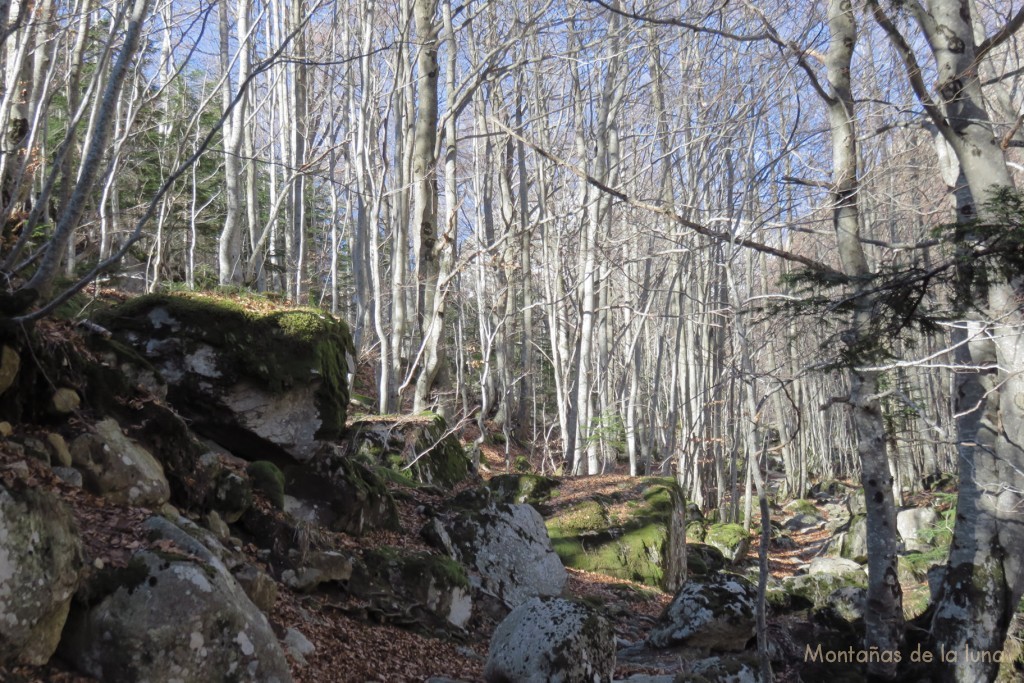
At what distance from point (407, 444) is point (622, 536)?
138 inches

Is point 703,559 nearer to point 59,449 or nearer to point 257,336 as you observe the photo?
point 257,336

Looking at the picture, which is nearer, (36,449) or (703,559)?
(36,449)

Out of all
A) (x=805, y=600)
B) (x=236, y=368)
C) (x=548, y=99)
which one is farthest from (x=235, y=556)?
(x=548, y=99)

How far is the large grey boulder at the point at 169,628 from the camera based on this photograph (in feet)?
11.3

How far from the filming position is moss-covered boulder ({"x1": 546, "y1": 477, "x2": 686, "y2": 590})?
10734 millimetres

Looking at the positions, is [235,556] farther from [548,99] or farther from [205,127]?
[548,99]

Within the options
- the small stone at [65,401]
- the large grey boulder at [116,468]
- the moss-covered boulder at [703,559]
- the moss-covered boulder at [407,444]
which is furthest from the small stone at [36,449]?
the moss-covered boulder at [703,559]

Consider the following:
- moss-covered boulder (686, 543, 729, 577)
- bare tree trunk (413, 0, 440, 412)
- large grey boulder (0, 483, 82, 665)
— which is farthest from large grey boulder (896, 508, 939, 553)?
large grey boulder (0, 483, 82, 665)

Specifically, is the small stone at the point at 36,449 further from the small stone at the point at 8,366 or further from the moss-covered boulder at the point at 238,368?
the moss-covered boulder at the point at 238,368

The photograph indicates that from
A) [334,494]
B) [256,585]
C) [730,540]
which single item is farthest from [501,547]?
[730,540]

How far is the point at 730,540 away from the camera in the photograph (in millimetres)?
15875

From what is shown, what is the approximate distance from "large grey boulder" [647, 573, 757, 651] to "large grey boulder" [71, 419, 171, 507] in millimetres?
5192

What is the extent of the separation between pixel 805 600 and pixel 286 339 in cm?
815

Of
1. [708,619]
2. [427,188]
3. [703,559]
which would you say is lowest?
[703,559]
